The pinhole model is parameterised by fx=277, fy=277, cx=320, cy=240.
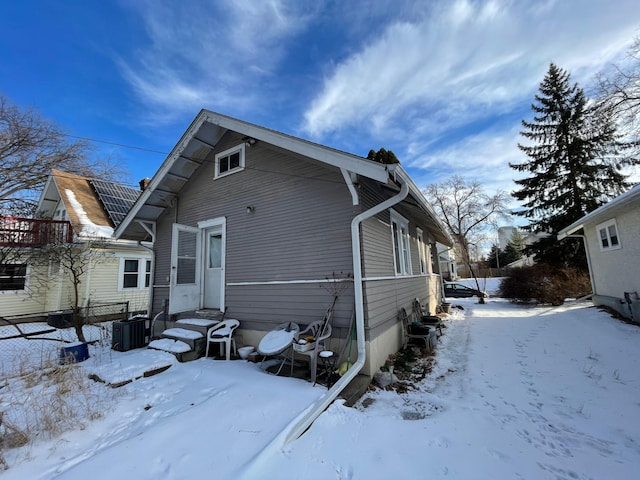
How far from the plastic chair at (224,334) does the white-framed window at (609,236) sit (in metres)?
12.0

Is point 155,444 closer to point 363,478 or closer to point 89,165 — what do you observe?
point 363,478

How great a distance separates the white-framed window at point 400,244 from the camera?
7340 mm

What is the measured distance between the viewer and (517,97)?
342 inches

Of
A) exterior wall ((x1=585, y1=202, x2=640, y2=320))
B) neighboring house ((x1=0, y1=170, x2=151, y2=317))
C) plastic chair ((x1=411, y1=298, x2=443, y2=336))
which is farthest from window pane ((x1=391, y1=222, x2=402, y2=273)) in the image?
neighboring house ((x1=0, y1=170, x2=151, y2=317))

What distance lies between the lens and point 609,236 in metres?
9.68

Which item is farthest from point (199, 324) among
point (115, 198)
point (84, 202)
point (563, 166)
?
point (563, 166)

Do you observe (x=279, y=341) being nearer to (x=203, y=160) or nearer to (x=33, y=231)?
(x=203, y=160)

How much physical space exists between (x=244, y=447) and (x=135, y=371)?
2988 millimetres

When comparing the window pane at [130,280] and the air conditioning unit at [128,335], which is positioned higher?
the window pane at [130,280]

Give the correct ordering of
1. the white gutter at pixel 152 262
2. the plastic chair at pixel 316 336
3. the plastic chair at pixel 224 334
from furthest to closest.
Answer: the white gutter at pixel 152 262
the plastic chair at pixel 224 334
the plastic chair at pixel 316 336

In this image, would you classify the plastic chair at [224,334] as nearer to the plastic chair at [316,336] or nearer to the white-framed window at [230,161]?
the plastic chair at [316,336]

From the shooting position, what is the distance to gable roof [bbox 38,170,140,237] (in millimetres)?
11805

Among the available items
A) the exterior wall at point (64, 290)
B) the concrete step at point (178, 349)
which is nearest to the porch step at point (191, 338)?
the concrete step at point (178, 349)

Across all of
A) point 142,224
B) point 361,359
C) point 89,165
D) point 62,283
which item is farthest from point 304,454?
point 89,165
